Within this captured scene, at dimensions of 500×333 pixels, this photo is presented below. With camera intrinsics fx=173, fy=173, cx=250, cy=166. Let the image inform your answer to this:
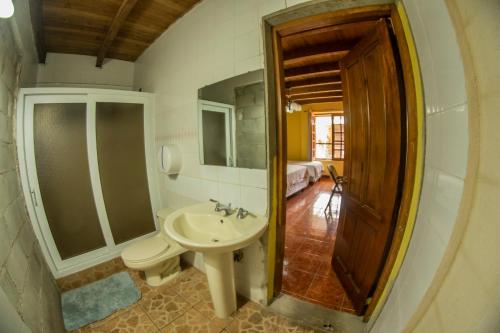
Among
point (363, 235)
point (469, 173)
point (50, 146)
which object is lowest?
point (363, 235)

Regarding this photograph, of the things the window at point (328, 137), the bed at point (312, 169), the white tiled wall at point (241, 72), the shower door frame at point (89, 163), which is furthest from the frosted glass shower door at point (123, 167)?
the window at point (328, 137)

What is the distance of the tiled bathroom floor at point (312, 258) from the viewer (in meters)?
1.51

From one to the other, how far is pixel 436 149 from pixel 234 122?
119cm

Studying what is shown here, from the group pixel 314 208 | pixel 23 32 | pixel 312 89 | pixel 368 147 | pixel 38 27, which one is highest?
pixel 312 89

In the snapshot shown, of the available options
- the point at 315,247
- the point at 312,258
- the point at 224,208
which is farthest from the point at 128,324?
the point at 315,247

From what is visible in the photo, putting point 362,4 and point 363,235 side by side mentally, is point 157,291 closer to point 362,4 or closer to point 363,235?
point 363,235

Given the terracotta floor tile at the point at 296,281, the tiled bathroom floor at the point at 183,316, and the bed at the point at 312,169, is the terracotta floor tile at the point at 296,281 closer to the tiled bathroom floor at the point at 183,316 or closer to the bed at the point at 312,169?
the tiled bathroom floor at the point at 183,316

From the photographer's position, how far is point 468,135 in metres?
0.36

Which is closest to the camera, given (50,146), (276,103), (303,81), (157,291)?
(276,103)

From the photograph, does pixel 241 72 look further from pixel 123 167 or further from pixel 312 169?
pixel 312 169

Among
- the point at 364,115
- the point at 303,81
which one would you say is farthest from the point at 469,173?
the point at 303,81

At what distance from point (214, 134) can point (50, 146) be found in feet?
6.25

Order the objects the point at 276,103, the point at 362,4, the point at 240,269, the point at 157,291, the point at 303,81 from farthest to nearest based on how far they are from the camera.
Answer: the point at 303,81, the point at 157,291, the point at 240,269, the point at 276,103, the point at 362,4

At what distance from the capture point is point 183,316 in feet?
4.61
